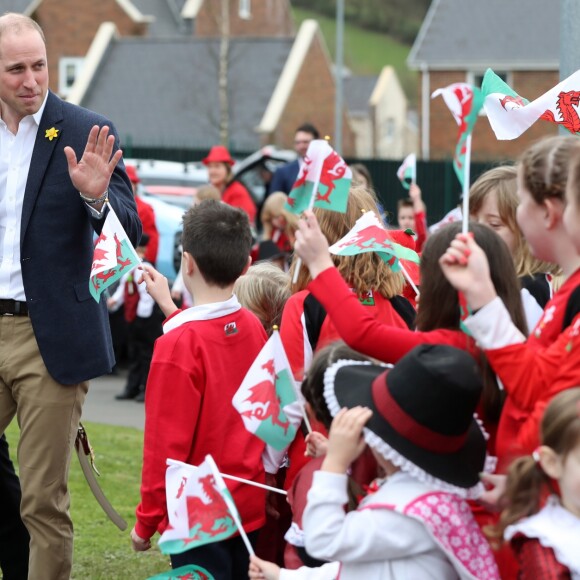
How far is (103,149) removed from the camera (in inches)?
178

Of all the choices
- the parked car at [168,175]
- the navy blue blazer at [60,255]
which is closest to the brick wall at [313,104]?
the parked car at [168,175]

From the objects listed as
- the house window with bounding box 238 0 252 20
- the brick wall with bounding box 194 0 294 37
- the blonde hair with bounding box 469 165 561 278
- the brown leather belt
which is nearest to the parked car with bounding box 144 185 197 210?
the brown leather belt

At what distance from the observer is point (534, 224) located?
320 cm

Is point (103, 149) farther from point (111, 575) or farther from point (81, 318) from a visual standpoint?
point (111, 575)

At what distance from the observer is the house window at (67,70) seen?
47.2 meters

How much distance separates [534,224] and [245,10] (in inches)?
1996

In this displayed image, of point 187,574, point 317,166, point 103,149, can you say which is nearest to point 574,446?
point 317,166

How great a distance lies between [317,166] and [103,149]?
1.12 metres

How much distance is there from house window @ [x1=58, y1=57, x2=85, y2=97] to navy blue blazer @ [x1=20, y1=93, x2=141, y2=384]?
43.6m

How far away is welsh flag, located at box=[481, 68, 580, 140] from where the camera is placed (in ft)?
A: 13.7

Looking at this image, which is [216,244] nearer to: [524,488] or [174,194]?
[524,488]

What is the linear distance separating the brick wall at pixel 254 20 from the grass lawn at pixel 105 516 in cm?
4070

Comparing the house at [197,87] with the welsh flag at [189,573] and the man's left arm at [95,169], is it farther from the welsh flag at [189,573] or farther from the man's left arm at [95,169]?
the welsh flag at [189,573]

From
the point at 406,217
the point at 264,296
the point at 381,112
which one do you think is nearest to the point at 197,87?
the point at 381,112
